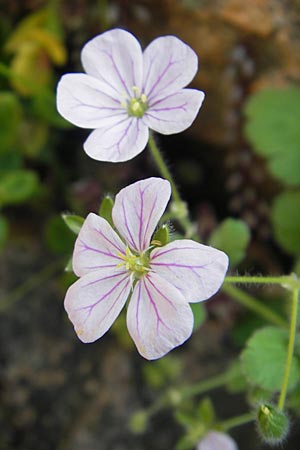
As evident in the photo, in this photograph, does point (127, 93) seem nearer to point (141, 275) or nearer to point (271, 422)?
point (141, 275)

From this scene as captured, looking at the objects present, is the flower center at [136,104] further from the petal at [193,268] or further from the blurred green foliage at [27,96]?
the blurred green foliage at [27,96]

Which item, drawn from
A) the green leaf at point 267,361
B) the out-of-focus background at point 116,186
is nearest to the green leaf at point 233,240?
the out-of-focus background at point 116,186

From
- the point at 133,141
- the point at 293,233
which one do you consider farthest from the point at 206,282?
the point at 293,233

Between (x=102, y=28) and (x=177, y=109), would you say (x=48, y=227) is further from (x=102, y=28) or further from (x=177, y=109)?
(x=177, y=109)

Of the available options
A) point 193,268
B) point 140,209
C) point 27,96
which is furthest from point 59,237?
point 193,268

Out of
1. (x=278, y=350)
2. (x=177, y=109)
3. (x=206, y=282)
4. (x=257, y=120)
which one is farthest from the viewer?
(x=257, y=120)

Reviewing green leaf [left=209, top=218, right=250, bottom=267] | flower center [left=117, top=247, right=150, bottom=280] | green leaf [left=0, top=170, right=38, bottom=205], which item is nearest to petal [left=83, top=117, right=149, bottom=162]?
flower center [left=117, top=247, right=150, bottom=280]
